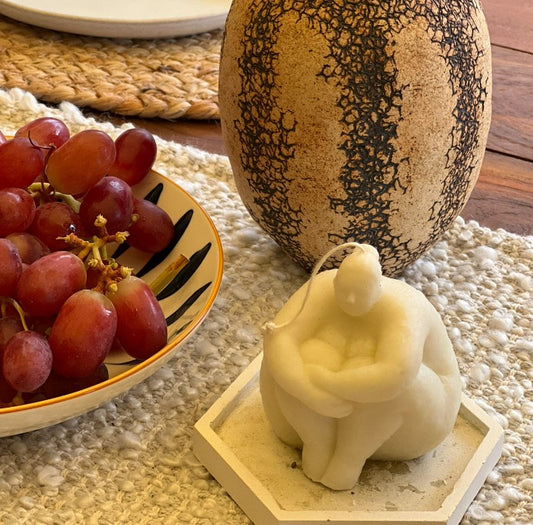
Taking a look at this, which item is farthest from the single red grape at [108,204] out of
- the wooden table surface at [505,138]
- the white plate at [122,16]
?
the white plate at [122,16]

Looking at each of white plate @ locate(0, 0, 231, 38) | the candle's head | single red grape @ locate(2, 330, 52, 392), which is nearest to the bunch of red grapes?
single red grape @ locate(2, 330, 52, 392)

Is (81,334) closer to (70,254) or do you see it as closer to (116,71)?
(70,254)

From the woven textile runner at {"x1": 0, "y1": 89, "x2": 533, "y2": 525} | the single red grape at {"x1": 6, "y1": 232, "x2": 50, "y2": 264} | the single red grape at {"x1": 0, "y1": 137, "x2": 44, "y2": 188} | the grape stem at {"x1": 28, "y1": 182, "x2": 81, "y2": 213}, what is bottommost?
the woven textile runner at {"x1": 0, "y1": 89, "x2": 533, "y2": 525}

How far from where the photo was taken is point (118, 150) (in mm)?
618

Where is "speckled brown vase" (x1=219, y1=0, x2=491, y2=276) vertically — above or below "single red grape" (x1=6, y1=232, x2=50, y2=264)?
above

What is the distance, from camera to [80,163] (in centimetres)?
55

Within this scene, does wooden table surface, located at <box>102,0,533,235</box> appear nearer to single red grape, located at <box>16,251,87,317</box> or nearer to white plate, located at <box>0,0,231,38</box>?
white plate, located at <box>0,0,231,38</box>

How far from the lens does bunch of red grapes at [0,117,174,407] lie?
0.47 metres

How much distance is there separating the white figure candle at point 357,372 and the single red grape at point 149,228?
162 mm

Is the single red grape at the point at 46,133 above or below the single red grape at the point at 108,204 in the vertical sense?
above

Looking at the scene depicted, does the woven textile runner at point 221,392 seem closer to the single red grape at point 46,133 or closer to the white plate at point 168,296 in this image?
the white plate at point 168,296

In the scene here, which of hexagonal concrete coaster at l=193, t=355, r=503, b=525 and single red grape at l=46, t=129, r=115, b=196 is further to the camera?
single red grape at l=46, t=129, r=115, b=196

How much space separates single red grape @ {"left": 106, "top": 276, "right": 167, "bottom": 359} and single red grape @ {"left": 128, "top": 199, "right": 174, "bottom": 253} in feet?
0.29

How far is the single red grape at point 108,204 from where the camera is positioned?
0.55 meters
